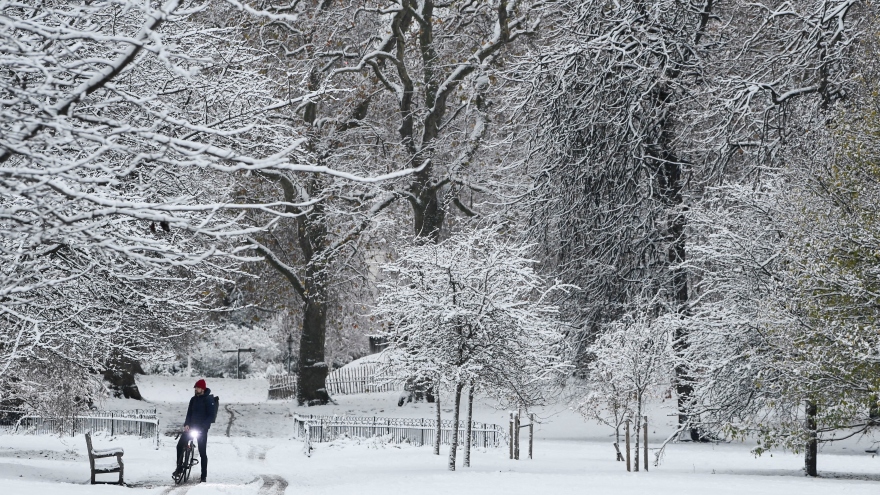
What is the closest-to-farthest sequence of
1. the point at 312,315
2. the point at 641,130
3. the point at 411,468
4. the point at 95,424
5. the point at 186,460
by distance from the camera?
the point at 186,460 < the point at 411,468 < the point at 641,130 < the point at 95,424 < the point at 312,315

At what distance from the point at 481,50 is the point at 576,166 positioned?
21.6ft

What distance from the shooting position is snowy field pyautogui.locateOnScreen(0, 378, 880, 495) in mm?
13805

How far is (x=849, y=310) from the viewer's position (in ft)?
41.1

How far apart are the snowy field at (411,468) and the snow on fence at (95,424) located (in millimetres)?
540

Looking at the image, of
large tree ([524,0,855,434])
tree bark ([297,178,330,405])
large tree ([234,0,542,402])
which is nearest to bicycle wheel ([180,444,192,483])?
large tree ([524,0,855,434])

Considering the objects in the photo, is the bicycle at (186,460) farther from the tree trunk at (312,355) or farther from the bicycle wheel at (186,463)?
the tree trunk at (312,355)

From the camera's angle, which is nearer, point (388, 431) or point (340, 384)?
point (388, 431)

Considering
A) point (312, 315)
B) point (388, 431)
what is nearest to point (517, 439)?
point (388, 431)

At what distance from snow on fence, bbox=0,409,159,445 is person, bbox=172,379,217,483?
7.59m

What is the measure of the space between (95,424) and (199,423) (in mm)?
12651

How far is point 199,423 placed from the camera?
14508mm

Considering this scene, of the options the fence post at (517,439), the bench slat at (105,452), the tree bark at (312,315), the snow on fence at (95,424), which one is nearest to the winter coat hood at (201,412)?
the bench slat at (105,452)

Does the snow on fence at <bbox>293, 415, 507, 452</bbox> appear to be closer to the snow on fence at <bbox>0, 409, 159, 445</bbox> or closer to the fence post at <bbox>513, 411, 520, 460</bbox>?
the fence post at <bbox>513, 411, 520, 460</bbox>

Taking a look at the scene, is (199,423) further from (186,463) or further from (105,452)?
(105,452)
